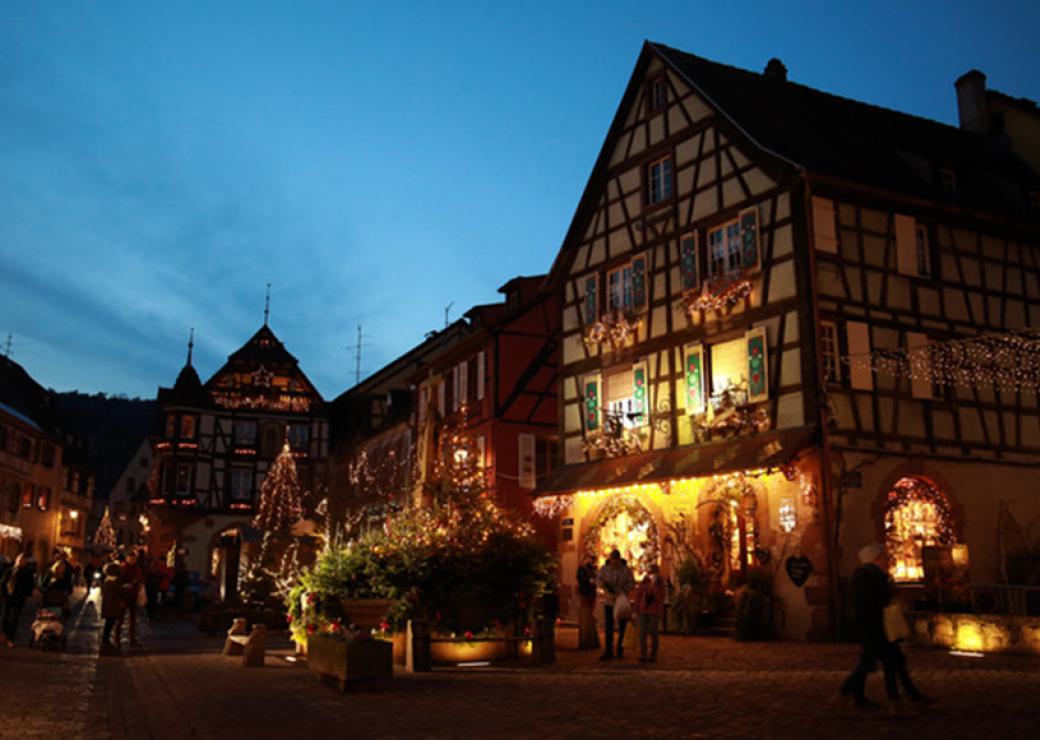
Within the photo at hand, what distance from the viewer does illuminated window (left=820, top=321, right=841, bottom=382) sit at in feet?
62.9

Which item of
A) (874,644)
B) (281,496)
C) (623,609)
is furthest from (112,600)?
(281,496)

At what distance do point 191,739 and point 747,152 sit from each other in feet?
54.5

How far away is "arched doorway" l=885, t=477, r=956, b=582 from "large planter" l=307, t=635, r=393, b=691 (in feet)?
36.7

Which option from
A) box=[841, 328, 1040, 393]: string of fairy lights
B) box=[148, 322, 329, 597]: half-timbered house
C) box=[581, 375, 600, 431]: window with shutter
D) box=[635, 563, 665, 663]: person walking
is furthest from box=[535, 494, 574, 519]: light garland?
box=[148, 322, 329, 597]: half-timbered house

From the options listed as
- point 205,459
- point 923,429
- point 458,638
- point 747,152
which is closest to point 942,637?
point 923,429

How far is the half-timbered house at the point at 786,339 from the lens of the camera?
747 inches

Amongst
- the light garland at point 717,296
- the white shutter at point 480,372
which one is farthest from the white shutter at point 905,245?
the white shutter at point 480,372

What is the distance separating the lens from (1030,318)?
73.9 feet

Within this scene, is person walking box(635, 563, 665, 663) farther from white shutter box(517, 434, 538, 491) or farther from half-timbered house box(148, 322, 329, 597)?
half-timbered house box(148, 322, 329, 597)

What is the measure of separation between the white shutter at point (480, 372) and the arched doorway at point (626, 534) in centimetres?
929

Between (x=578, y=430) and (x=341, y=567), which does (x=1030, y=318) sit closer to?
(x=578, y=430)

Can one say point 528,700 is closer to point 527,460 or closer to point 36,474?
point 527,460

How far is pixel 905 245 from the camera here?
2091 cm

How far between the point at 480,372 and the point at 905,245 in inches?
607
